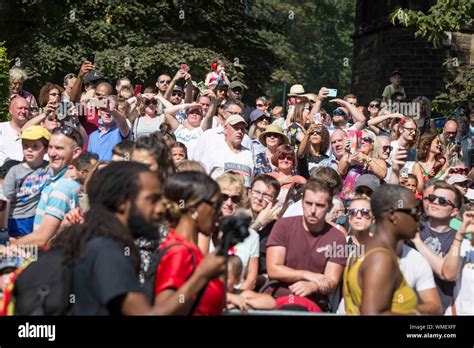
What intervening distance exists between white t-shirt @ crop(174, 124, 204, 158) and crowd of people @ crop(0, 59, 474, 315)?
2cm

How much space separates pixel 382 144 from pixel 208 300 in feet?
21.2

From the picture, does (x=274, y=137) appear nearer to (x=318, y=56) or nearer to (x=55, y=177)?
(x=55, y=177)

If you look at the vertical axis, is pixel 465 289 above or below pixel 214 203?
below

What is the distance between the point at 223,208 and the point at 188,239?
2.59 meters

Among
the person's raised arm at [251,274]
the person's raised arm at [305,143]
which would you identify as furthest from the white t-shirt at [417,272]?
the person's raised arm at [305,143]

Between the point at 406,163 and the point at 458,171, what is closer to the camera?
the point at 458,171

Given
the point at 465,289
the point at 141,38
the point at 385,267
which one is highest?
the point at 141,38

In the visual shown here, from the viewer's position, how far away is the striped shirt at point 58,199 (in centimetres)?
798

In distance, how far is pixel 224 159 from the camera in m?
11.1

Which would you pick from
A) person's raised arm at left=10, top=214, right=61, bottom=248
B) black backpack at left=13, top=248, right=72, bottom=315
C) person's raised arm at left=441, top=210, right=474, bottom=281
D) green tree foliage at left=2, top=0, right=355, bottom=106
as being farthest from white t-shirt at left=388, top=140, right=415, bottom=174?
green tree foliage at left=2, top=0, right=355, bottom=106

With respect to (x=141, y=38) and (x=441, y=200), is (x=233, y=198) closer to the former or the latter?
(x=441, y=200)

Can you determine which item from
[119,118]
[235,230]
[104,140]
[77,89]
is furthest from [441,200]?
[77,89]
